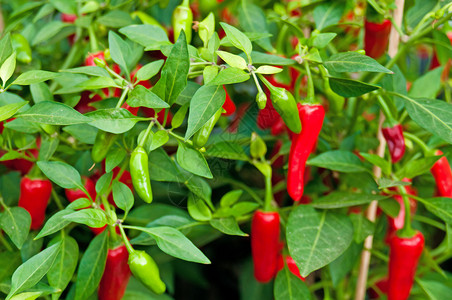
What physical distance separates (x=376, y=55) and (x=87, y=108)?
521 mm

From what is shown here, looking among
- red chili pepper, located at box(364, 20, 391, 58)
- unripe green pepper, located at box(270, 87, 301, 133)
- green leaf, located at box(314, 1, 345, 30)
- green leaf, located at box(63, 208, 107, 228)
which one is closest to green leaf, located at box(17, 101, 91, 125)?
green leaf, located at box(63, 208, 107, 228)

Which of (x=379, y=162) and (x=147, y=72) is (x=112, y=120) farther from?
(x=379, y=162)

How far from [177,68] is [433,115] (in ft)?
1.19

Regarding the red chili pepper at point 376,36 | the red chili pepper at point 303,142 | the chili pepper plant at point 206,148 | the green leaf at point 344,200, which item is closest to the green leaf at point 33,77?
the chili pepper plant at point 206,148

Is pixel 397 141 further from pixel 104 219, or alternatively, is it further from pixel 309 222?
pixel 104 219

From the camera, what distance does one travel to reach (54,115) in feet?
1.83

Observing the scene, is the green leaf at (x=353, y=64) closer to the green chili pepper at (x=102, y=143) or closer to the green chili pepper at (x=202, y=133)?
the green chili pepper at (x=202, y=133)

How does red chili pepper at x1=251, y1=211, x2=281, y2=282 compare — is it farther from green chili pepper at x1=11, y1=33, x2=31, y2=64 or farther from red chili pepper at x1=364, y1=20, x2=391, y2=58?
green chili pepper at x1=11, y1=33, x2=31, y2=64

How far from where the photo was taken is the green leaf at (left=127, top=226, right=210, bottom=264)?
565 mm

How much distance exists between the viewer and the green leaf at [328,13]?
80 centimetres

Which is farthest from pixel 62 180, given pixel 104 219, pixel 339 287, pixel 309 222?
pixel 339 287

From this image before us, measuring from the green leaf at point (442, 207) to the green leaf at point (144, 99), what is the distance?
427mm

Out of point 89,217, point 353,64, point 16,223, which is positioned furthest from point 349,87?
point 16,223

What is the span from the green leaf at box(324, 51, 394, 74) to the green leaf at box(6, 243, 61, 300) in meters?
0.41
